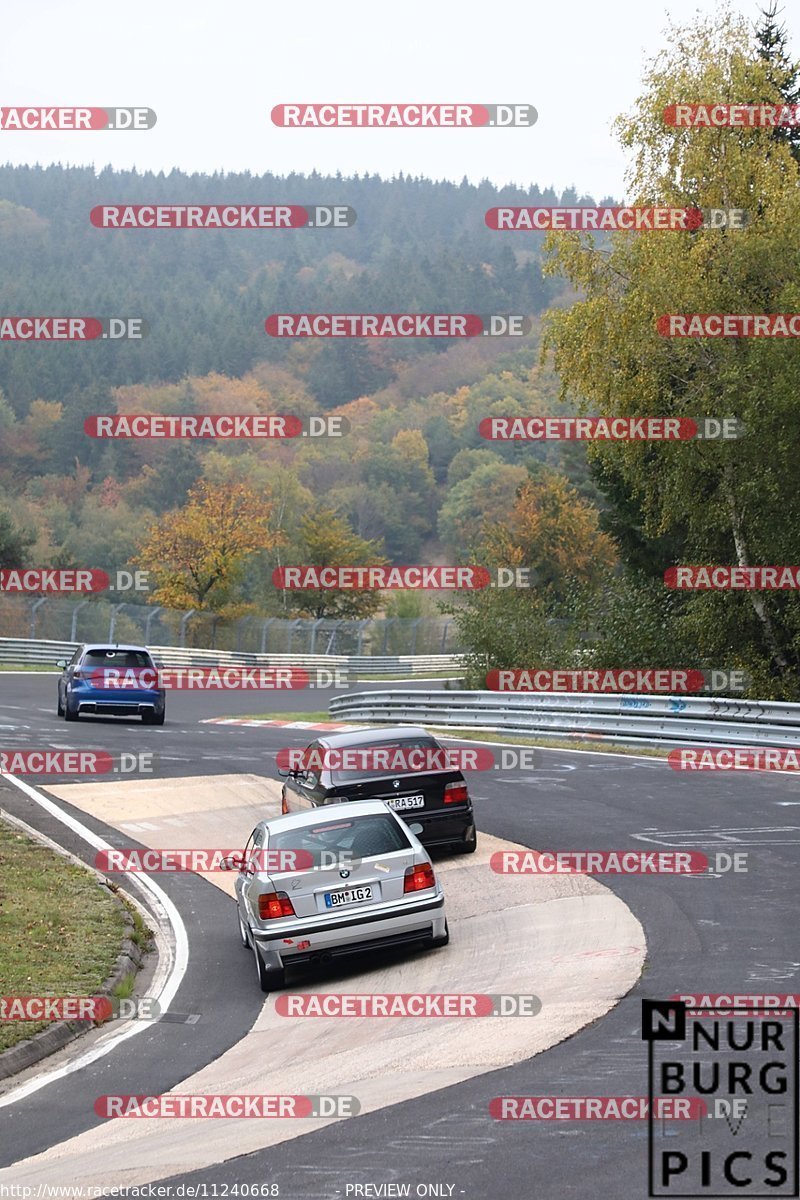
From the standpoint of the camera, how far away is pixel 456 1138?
22.9 feet

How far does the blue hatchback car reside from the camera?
30.0 m

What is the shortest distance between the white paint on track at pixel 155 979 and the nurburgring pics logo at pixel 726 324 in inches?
619

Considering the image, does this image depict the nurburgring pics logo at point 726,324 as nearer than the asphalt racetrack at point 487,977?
No

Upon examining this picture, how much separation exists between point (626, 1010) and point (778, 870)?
5.02m

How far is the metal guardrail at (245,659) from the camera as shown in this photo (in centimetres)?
5141

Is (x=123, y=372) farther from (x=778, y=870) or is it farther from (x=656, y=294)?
(x=778, y=870)

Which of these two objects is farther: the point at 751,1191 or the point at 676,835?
the point at 676,835

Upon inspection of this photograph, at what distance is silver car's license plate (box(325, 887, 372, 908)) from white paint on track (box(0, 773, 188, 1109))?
1.43 m

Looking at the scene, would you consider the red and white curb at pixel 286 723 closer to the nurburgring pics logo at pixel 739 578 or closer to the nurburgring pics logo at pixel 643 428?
the nurburgring pics logo at pixel 643 428

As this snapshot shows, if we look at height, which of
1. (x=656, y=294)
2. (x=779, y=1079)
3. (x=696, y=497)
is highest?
(x=656, y=294)

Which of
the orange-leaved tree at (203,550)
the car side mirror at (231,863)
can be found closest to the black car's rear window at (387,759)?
the car side mirror at (231,863)

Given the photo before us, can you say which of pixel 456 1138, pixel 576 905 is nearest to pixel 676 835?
pixel 576 905

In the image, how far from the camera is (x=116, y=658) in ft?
98.8

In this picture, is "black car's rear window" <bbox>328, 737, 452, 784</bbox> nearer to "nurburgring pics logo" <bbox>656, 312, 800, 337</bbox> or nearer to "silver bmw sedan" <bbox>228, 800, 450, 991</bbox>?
"silver bmw sedan" <bbox>228, 800, 450, 991</bbox>
